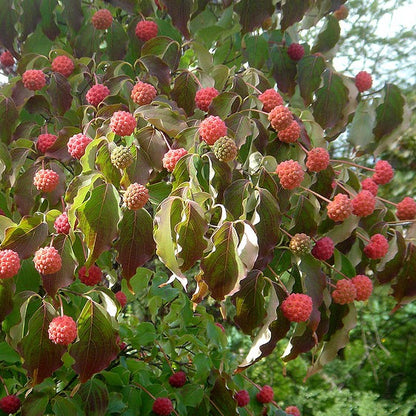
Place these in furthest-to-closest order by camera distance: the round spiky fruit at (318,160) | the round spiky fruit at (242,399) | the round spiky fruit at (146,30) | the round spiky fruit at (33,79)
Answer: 1. the round spiky fruit at (242,399)
2. the round spiky fruit at (146,30)
3. the round spiky fruit at (33,79)
4. the round spiky fruit at (318,160)

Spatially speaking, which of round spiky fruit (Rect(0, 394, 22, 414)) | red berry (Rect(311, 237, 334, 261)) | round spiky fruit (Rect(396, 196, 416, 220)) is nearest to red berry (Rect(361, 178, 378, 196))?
round spiky fruit (Rect(396, 196, 416, 220))

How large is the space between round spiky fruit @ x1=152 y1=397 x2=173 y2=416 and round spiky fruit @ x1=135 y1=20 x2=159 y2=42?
927mm

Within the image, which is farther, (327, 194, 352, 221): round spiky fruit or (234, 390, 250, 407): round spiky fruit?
(234, 390, 250, 407): round spiky fruit

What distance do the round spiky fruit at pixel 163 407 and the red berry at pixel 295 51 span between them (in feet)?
3.19

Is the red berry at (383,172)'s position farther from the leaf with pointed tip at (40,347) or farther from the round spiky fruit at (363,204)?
the leaf with pointed tip at (40,347)

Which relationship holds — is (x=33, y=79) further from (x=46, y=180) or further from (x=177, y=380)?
(x=177, y=380)

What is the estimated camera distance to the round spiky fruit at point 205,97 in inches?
54.7

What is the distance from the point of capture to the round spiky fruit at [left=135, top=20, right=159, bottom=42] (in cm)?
160

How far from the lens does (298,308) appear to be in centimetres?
121

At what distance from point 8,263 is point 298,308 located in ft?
1.77

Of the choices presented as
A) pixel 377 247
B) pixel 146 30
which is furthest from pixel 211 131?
pixel 146 30

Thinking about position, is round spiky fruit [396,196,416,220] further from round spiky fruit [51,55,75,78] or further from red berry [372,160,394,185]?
round spiky fruit [51,55,75,78]

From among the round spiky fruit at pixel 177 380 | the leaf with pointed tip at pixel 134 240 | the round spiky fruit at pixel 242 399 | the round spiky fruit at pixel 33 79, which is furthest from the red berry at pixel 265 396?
the round spiky fruit at pixel 33 79

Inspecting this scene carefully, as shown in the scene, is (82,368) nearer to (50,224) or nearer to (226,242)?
(50,224)
